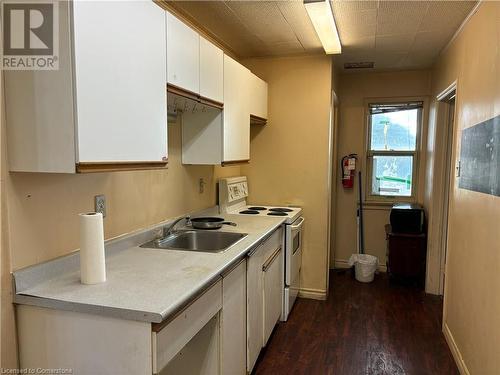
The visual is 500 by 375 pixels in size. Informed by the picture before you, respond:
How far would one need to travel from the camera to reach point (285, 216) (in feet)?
10.5

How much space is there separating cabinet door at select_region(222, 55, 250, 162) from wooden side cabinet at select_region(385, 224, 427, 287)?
2129 millimetres

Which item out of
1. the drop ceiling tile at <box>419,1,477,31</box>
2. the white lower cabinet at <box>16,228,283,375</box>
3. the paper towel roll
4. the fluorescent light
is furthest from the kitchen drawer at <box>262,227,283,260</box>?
the drop ceiling tile at <box>419,1,477,31</box>

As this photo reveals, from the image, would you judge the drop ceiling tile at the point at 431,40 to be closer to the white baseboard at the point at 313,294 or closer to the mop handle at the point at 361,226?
the mop handle at the point at 361,226

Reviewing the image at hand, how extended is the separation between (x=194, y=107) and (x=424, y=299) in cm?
307

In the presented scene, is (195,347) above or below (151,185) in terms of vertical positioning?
below

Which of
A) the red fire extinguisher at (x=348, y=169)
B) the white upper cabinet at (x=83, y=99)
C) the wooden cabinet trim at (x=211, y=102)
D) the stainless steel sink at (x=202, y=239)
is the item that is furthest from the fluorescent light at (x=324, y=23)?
the red fire extinguisher at (x=348, y=169)

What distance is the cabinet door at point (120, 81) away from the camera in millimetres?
1331

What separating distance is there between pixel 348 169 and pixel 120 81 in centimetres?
363

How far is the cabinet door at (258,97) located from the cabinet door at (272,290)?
4.23ft

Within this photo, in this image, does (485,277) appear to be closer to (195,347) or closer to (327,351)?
(327,351)

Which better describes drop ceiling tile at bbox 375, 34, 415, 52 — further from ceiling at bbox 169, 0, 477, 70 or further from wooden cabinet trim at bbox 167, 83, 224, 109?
wooden cabinet trim at bbox 167, 83, 224, 109

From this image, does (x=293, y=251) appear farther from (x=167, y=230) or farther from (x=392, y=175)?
(x=392, y=175)

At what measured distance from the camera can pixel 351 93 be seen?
4672mm

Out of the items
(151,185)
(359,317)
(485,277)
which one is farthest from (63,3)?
(359,317)
